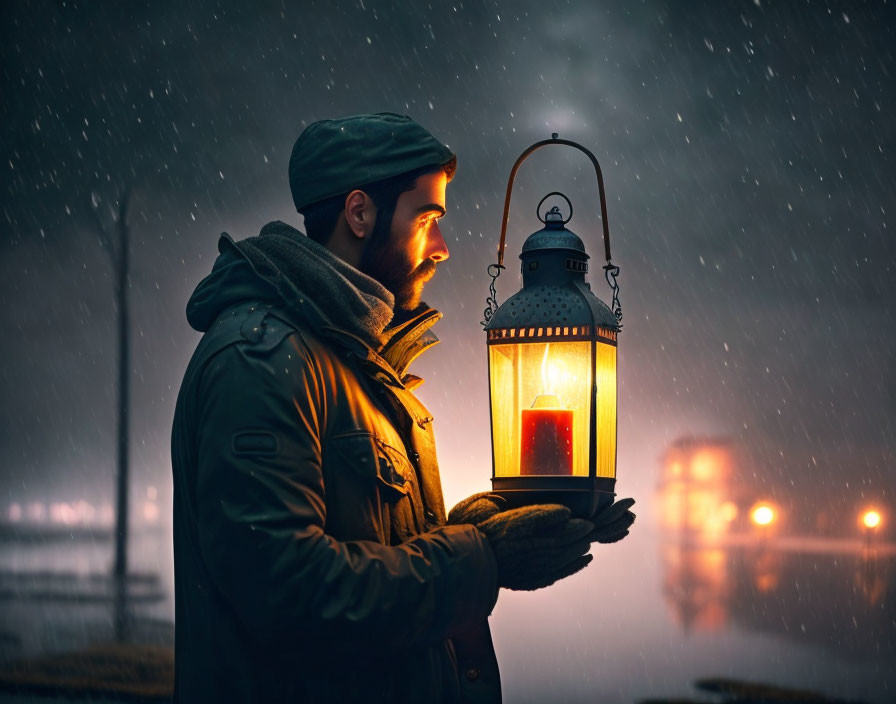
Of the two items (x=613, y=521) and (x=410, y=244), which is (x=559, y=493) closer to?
(x=613, y=521)

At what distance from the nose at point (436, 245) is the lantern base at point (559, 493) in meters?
0.70

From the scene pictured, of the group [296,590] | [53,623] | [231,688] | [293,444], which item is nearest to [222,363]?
[293,444]

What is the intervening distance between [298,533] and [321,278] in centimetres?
71

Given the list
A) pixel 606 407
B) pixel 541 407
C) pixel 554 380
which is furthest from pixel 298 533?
pixel 606 407

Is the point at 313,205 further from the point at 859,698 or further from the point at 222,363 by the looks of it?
the point at 859,698

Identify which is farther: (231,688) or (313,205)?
(313,205)

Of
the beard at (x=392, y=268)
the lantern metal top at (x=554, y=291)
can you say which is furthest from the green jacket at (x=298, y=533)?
the lantern metal top at (x=554, y=291)

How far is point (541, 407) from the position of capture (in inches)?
119

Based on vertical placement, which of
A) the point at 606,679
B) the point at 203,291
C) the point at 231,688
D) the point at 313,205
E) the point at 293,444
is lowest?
the point at 606,679

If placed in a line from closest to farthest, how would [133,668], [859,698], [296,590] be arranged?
[296,590] → [133,668] → [859,698]

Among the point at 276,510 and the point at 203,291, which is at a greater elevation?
the point at 203,291

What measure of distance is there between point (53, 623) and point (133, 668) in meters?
3.60

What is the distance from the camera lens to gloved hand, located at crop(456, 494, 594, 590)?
101 inches

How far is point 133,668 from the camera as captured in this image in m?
→ 12.1
